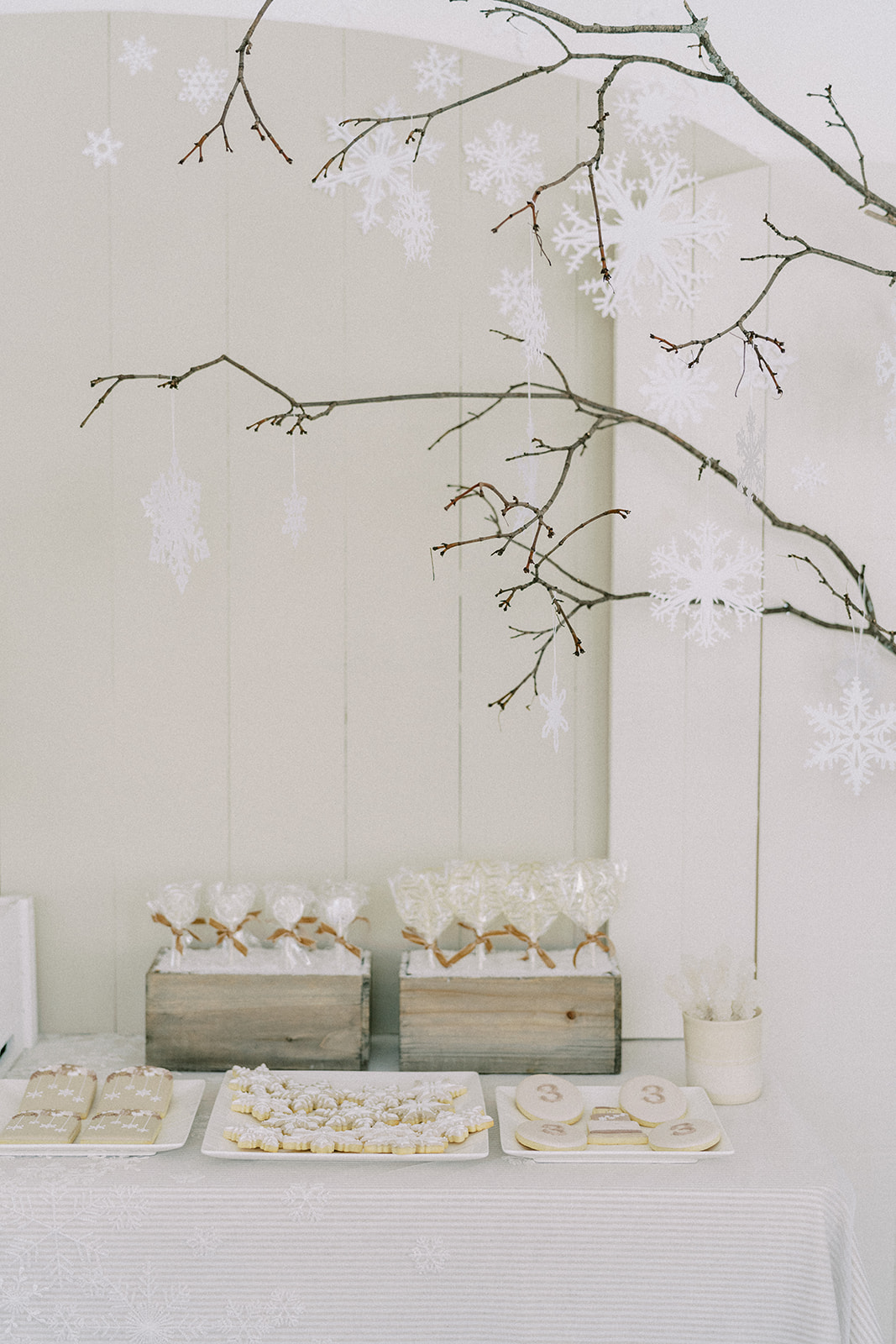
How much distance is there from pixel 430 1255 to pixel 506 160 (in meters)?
1.58

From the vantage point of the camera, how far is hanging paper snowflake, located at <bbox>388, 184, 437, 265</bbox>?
1725 mm

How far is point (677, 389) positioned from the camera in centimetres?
172

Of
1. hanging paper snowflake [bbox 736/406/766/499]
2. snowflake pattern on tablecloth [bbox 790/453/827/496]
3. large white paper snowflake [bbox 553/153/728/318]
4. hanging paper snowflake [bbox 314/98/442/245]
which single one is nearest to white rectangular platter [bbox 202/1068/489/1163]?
hanging paper snowflake [bbox 736/406/766/499]

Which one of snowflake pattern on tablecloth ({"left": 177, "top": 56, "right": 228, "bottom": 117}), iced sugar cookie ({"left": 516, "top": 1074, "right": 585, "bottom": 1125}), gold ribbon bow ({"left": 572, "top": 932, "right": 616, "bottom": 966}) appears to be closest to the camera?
iced sugar cookie ({"left": 516, "top": 1074, "right": 585, "bottom": 1125})

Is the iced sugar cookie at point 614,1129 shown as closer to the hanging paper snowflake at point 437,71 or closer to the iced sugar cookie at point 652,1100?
the iced sugar cookie at point 652,1100

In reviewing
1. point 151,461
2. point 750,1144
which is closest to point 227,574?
point 151,461

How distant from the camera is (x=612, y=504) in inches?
69.8

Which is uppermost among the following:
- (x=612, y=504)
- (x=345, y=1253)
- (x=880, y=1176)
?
(x=612, y=504)

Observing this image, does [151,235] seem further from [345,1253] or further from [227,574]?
[345,1253]

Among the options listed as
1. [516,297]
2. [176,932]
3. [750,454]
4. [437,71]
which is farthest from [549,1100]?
[437,71]

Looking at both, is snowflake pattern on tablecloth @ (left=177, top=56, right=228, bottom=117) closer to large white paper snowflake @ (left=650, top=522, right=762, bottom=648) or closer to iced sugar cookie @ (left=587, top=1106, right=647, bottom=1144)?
large white paper snowflake @ (left=650, top=522, right=762, bottom=648)

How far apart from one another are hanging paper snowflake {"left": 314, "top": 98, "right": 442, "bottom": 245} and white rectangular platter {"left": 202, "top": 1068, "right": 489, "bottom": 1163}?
129cm

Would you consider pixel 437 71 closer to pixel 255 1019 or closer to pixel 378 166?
pixel 378 166

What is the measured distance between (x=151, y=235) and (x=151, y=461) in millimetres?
362
